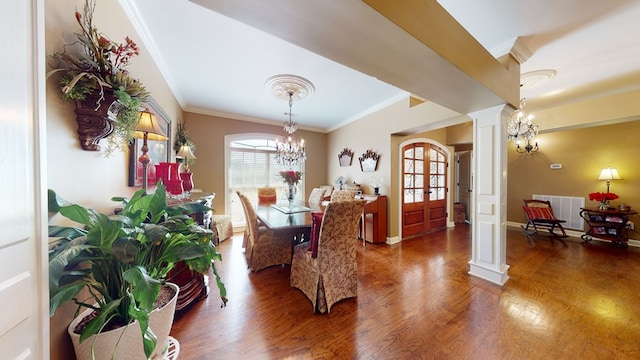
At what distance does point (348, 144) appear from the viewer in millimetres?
4922

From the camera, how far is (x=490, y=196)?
2.46 meters

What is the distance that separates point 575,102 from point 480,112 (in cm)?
252

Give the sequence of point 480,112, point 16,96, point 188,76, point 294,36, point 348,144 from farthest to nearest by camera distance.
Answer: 1. point 348,144
2. point 188,76
3. point 480,112
4. point 294,36
5. point 16,96

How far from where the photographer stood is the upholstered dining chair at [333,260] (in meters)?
1.80

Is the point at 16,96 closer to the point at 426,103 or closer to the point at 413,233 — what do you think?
the point at 426,103

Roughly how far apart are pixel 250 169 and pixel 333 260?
3.53 meters

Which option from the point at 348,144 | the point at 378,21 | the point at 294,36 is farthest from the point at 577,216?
the point at 294,36

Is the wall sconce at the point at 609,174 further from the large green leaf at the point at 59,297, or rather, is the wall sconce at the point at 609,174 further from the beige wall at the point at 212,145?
the large green leaf at the point at 59,297

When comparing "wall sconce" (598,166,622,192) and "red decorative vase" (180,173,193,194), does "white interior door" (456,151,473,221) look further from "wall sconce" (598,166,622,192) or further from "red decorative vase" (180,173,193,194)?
"red decorative vase" (180,173,193,194)

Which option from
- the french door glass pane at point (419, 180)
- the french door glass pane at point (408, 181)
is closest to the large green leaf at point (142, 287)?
the french door glass pane at point (408, 181)

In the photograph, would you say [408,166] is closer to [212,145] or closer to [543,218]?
[543,218]

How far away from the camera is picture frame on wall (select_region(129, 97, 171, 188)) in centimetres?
177

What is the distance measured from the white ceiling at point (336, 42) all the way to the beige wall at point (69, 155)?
0.38 meters

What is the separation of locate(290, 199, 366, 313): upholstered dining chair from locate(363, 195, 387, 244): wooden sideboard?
1819 millimetres
